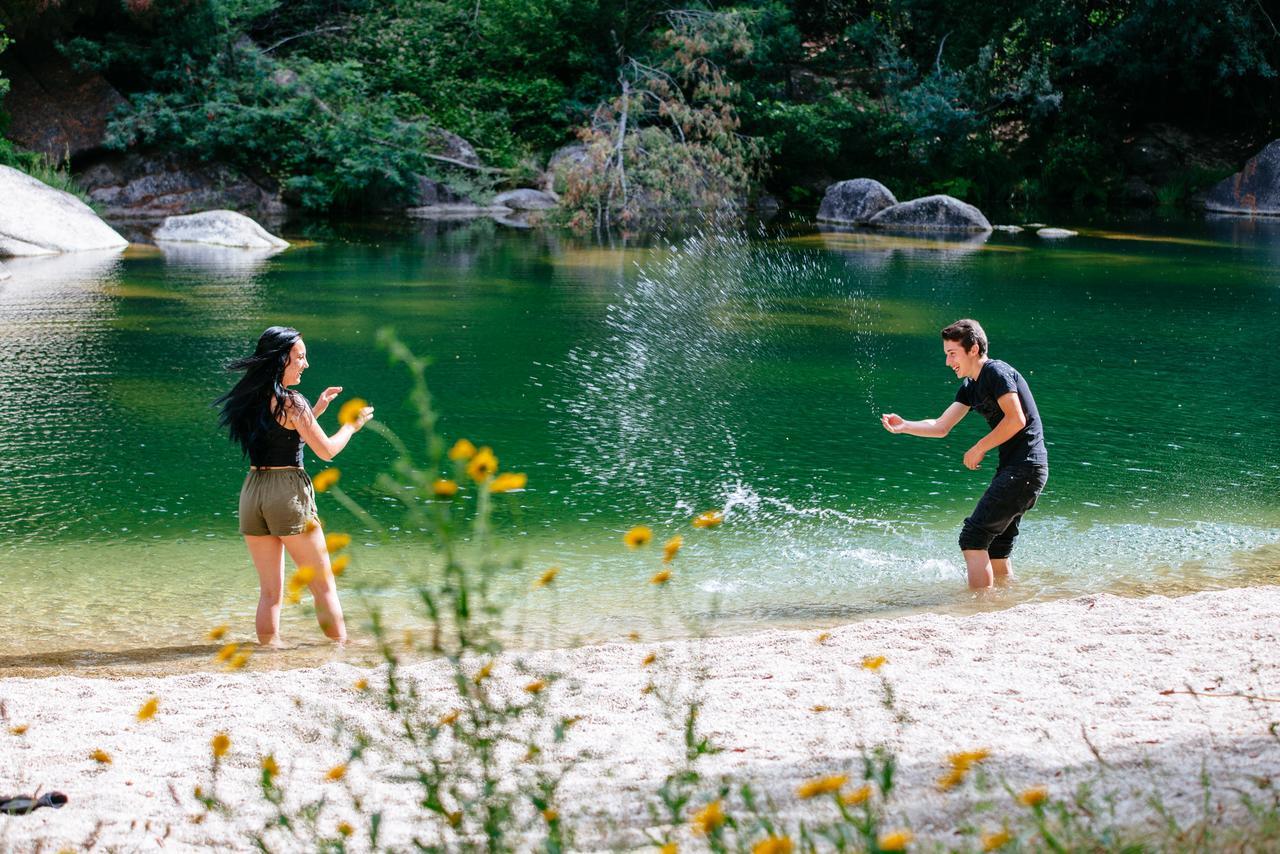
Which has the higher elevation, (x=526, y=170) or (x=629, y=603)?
(x=526, y=170)

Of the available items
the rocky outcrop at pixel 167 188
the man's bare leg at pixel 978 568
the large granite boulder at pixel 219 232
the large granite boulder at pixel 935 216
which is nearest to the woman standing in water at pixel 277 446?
the man's bare leg at pixel 978 568

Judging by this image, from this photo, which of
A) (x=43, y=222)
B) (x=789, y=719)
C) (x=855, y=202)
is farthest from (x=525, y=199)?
(x=789, y=719)

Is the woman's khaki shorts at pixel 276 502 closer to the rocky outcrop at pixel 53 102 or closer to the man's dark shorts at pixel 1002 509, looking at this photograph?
the man's dark shorts at pixel 1002 509

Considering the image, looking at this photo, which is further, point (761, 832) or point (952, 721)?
point (952, 721)

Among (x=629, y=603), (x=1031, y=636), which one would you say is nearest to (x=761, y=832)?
(x=1031, y=636)

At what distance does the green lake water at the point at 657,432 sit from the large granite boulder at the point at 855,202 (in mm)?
10296

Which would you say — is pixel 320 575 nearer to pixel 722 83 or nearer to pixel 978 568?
pixel 978 568

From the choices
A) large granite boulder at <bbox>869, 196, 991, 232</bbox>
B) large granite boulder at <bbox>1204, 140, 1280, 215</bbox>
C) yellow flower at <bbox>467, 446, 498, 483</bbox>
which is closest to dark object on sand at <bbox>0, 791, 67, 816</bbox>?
yellow flower at <bbox>467, 446, 498, 483</bbox>

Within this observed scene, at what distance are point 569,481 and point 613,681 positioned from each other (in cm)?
408

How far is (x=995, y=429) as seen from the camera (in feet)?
22.4

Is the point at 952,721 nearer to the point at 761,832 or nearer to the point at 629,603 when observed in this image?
the point at 761,832

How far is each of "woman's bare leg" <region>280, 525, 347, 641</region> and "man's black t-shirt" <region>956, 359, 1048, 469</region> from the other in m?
3.38

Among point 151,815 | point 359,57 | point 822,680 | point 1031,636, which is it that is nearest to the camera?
point 151,815

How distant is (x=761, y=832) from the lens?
346cm
